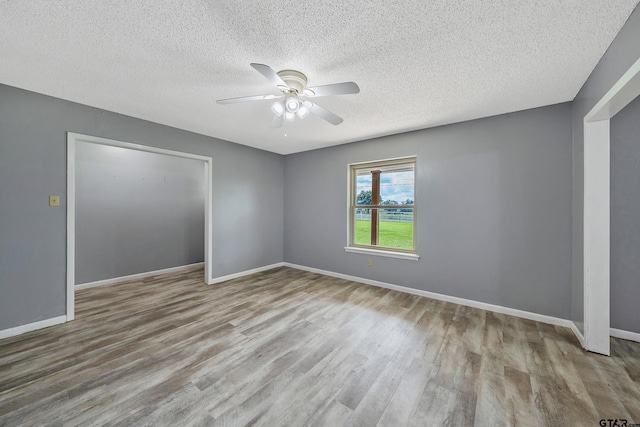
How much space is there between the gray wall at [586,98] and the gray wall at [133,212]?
234 inches

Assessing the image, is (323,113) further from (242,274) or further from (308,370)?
(242,274)

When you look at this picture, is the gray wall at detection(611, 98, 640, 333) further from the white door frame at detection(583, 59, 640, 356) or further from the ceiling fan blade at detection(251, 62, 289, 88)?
the ceiling fan blade at detection(251, 62, 289, 88)

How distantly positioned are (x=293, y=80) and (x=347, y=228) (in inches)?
112

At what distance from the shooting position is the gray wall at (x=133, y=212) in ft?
12.7

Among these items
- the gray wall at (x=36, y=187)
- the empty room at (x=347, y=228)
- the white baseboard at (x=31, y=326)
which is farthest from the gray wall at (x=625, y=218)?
the white baseboard at (x=31, y=326)

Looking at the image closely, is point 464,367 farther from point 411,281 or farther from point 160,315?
point 160,315

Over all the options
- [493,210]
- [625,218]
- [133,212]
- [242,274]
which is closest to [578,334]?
[625,218]

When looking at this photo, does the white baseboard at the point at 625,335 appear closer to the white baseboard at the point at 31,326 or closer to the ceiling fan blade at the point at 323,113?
the ceiling fan blade at the point at 323,113

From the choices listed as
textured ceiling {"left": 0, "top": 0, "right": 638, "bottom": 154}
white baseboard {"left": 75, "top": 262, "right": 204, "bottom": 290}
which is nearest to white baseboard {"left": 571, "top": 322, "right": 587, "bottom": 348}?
textured ceiling {"left": 0, "top": 0, "right": 638, "bottom": 154}

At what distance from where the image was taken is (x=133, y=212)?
14.4ft

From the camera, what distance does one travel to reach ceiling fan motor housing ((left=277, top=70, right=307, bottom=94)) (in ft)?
6.51

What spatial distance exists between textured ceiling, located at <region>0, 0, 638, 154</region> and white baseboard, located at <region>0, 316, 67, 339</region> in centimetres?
244

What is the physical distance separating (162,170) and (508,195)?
19.1ft

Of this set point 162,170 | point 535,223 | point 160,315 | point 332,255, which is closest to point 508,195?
point 535,223
